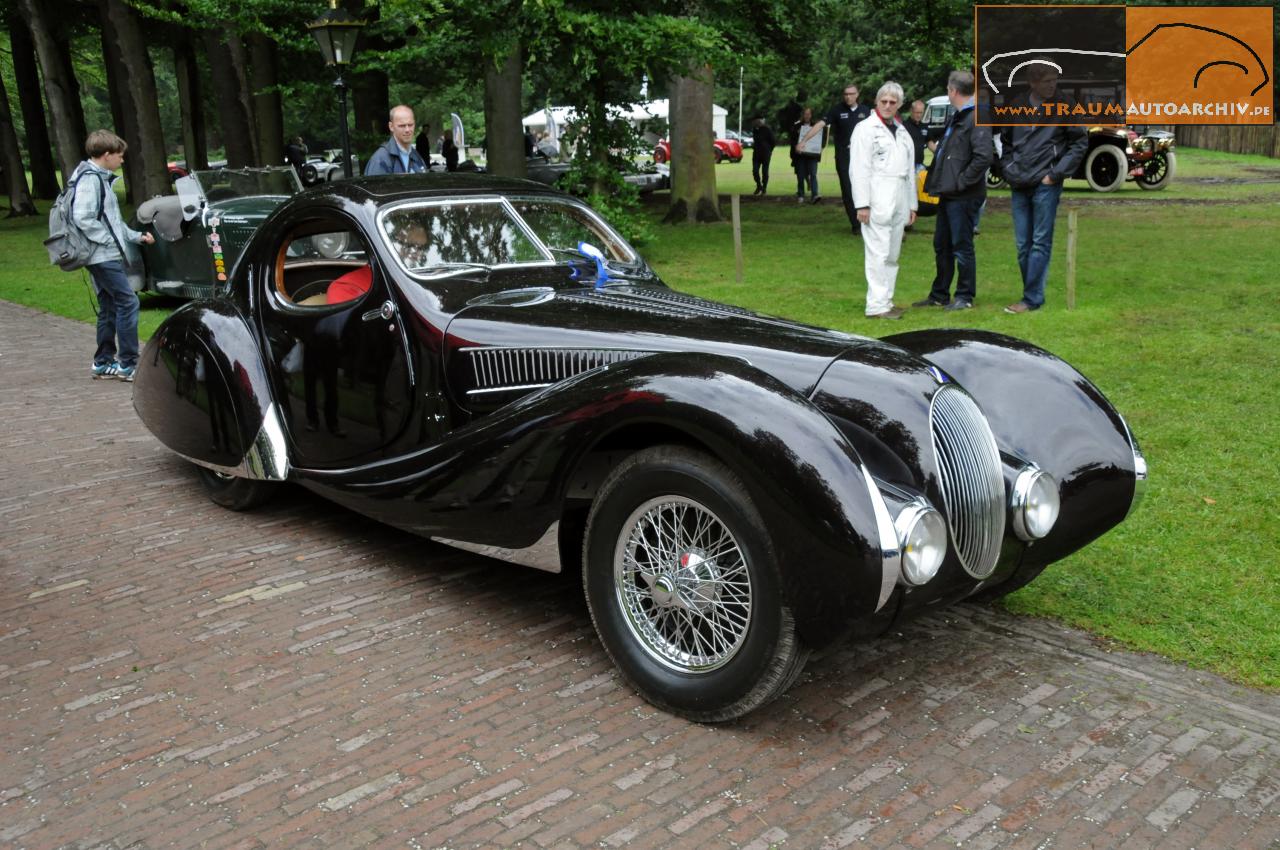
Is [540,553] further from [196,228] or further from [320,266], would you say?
[196,228]

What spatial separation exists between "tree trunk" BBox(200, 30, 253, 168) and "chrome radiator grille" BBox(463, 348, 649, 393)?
18.7m

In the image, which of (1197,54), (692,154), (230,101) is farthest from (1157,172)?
(230,101)

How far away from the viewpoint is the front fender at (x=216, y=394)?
5.32m

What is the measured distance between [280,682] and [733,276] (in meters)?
10.1

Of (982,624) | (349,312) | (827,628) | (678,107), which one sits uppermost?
(678,107)

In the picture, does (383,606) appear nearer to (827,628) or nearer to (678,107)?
(827,628)

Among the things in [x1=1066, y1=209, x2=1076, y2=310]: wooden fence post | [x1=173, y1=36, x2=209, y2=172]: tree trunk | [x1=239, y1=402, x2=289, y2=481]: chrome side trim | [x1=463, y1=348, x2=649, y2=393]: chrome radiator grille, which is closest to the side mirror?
[x1=463, y1=348, x2=649, y2=393]: chrome radiator grille

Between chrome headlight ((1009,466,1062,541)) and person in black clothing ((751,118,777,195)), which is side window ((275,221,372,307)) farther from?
person in black clothing ((751,118,777,195))

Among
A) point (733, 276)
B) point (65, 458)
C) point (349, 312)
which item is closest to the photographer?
point (349, 312)

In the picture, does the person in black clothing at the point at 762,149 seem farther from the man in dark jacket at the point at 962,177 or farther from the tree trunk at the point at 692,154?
the man in dark jacket at the point at 962,177

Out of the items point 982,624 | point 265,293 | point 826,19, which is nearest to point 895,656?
point 982,624

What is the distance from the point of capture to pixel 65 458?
6.98 metres

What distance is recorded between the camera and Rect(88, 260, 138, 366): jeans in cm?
894

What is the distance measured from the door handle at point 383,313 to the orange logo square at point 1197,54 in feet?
37.3
